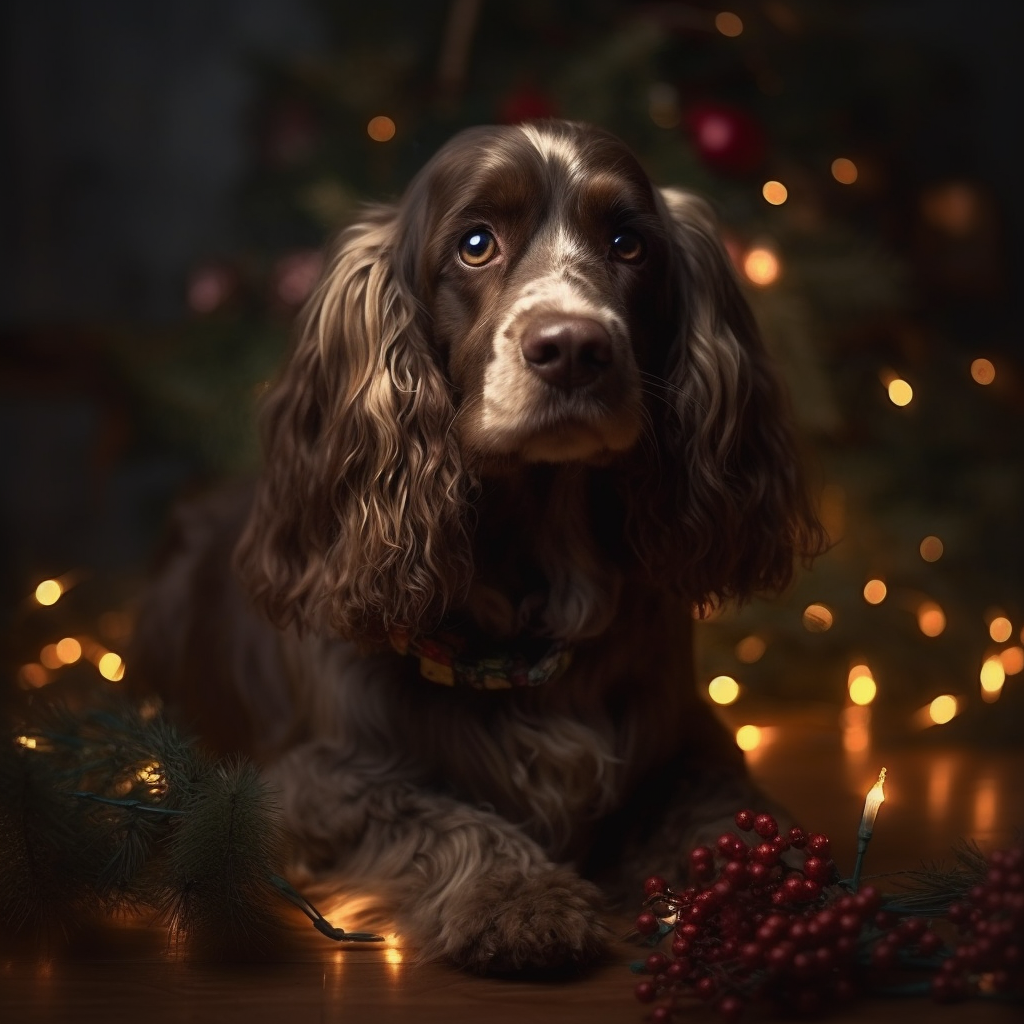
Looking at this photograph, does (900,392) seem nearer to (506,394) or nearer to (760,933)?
(506,394)

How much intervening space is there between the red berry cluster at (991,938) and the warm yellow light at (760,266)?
1.89 meters

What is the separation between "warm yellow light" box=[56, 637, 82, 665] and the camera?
3652 millimetres

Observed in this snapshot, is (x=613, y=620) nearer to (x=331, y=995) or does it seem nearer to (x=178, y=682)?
(x=331, y=995)

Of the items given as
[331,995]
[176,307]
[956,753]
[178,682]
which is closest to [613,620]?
[331,995]

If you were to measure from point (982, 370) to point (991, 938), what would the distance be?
2601mm

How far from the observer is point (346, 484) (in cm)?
214

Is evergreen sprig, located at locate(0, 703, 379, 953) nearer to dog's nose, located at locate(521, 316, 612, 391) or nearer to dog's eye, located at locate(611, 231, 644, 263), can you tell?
dog's nose, located at locate(521, 316, 612, 391)

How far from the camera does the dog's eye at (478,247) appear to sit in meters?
2.08

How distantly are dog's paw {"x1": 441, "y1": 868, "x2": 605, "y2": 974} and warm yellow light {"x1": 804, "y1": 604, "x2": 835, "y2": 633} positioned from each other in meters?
1.74

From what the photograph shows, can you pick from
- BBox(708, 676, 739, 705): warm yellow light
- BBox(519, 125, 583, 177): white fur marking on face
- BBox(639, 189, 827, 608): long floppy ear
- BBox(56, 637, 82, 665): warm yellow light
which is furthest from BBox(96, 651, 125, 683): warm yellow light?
BBox(519, 125, 583, 177): white fur marking on face

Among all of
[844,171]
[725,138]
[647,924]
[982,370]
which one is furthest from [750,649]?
[647,924]

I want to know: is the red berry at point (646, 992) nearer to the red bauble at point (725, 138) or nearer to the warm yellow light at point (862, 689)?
the warm yellow light at point (862, 689)

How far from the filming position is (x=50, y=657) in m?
3.66

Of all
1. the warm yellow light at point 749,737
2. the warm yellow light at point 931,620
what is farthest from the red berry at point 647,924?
the warm yellow light at point 931,620
